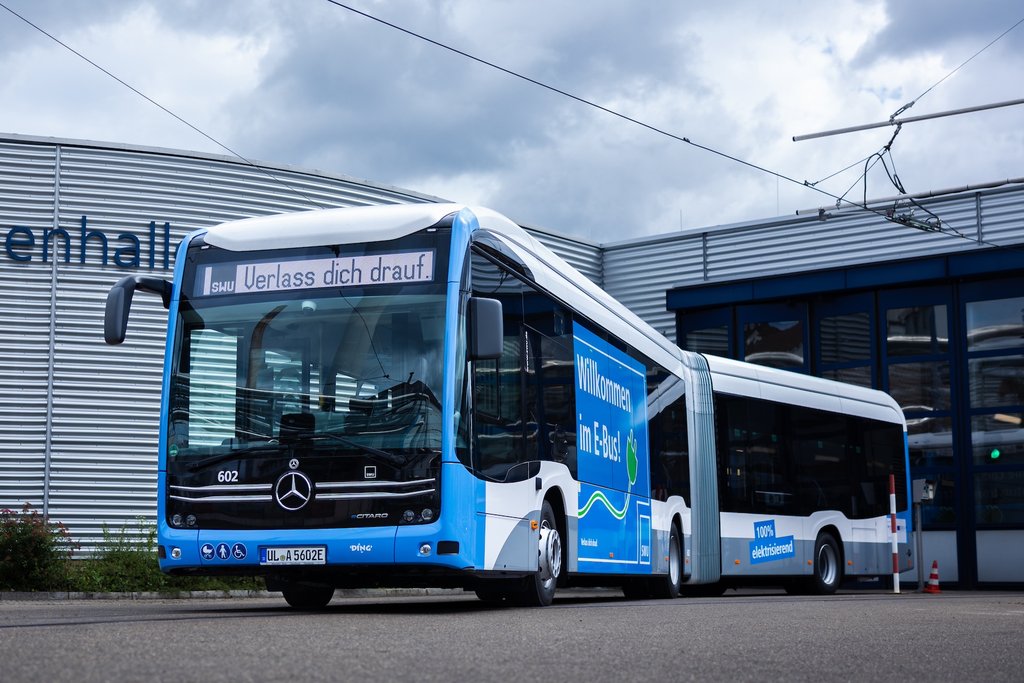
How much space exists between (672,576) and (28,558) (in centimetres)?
790

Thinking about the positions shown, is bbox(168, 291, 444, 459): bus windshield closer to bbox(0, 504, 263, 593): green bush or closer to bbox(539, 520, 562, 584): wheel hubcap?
bbox(539, 520, 562, 584): wheel hubcap

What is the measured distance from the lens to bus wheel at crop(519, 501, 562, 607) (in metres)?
12.0

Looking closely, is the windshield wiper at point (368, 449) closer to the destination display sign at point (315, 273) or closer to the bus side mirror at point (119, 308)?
the destination display sign at point (315, 273)

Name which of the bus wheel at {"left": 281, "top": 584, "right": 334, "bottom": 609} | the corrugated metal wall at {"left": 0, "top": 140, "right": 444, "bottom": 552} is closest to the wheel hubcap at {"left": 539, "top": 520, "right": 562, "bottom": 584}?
the bus wheel at {"left": 281, "top": 584, "right": 334, "bottom": 609}

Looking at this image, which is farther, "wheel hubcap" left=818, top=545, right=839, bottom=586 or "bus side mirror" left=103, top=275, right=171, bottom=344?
"wheel hubcap" left=818, top=545, right=839, bottom=586

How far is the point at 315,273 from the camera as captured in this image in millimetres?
11141

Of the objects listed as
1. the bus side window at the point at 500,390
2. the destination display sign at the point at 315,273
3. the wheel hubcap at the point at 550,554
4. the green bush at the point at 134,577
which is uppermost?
the destination display sign at the point at 315,273

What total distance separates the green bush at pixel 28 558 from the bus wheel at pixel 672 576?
24.2 feet

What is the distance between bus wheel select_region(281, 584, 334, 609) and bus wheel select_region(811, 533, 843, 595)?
10.5m

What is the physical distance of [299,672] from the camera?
5.60 m

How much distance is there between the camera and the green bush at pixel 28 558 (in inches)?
669

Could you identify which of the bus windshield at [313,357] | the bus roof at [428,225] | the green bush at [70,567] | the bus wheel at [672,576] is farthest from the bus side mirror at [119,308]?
the bus wheel at [672,576]

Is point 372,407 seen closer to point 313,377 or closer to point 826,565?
point 313,377

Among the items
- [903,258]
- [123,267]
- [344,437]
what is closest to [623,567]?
[344,437]
